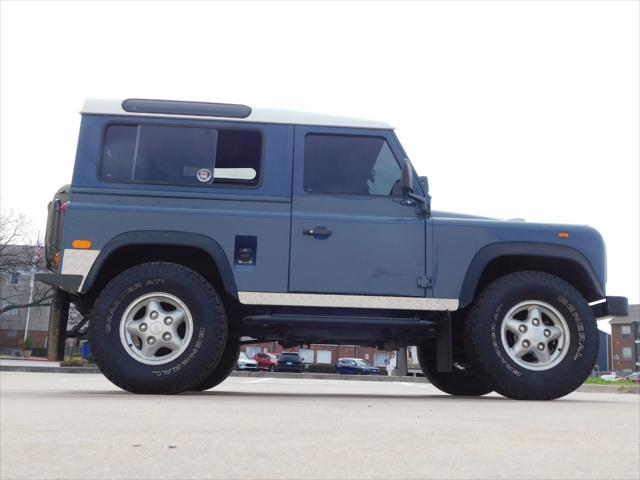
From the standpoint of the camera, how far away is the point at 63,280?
5.02 m

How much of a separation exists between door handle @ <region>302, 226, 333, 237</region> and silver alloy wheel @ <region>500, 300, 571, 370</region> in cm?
155

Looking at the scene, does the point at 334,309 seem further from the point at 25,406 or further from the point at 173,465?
the point at 173,465

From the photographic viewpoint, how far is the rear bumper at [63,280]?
4.99 metres

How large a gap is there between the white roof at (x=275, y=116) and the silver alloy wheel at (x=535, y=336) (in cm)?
190

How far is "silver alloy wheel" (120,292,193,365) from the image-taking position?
4973 mm

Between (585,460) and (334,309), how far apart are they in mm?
3262

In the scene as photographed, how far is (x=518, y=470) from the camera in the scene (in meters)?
1.98

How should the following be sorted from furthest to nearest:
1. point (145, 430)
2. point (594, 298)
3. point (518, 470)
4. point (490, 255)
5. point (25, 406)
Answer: point (594, 298) → point (490, 255) → point (25, 406) → point (145, 430) → point (518, 470)

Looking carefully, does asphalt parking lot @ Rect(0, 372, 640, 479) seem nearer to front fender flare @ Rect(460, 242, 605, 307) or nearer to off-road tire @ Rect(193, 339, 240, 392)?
front fender flare @ Rect(460, 242, 605, 307)

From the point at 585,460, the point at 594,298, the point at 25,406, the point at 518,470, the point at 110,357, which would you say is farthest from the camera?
the point at 594,298

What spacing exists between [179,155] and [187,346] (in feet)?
5.15

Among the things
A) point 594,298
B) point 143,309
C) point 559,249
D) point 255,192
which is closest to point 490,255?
point 559,249

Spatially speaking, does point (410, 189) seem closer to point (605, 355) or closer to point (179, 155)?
point (179, 155)

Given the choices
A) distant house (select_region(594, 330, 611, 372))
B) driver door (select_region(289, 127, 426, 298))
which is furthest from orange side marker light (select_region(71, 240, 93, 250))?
distant house (select_region(594, 330, 611, 372))
